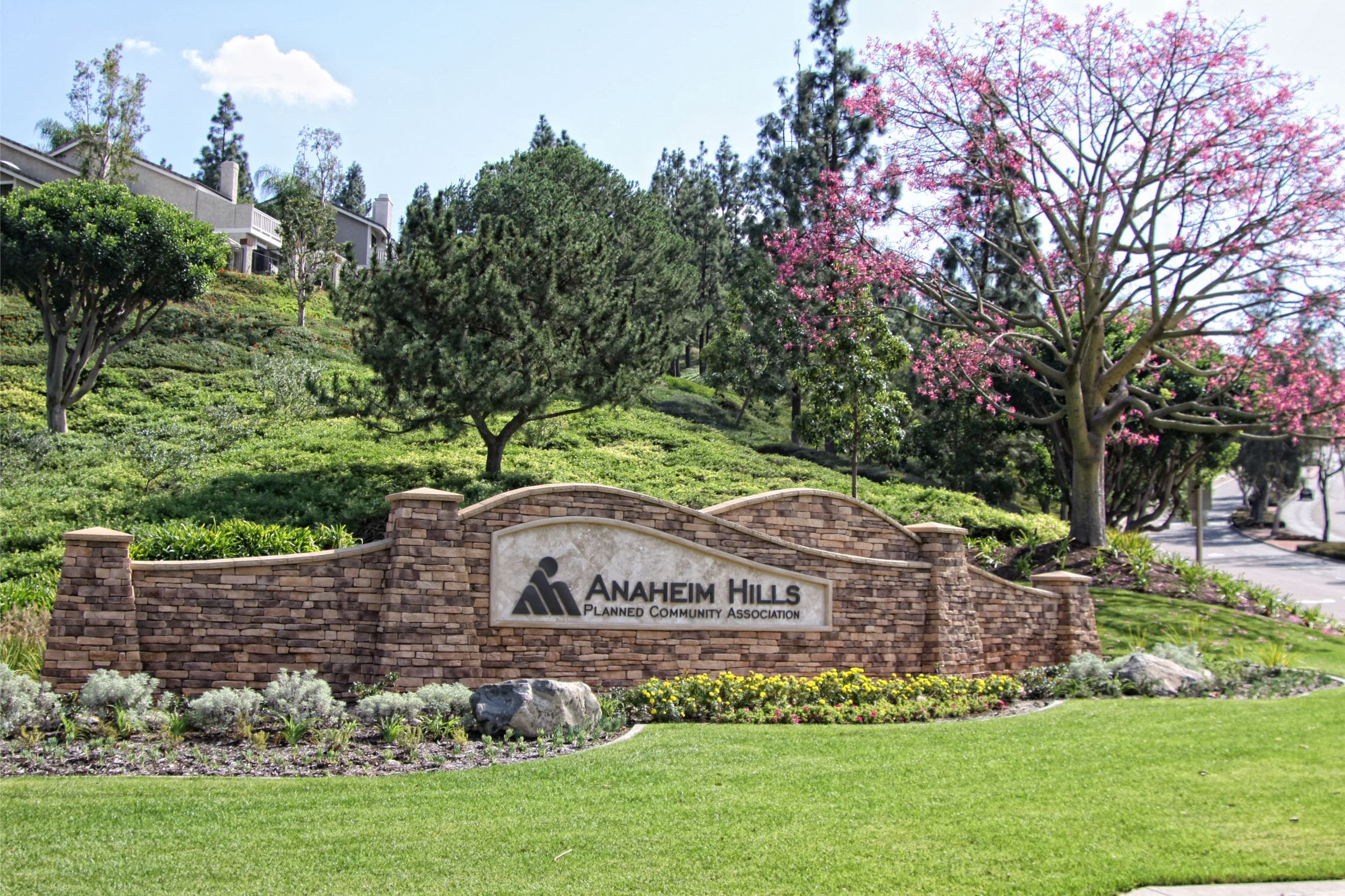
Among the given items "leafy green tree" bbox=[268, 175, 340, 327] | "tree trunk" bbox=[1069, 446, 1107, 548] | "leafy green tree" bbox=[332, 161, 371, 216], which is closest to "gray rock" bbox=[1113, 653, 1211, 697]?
"tree trunk" bbox=[1069, 446, 1107, 548]

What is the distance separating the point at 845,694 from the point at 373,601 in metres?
4.75

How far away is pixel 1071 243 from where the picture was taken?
18984 millimetres

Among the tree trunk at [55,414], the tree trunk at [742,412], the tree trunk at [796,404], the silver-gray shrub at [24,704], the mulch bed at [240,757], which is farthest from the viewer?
the tree trunk at [742,412]

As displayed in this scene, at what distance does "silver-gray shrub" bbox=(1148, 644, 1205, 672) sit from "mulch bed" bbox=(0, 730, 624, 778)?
27.8 ft

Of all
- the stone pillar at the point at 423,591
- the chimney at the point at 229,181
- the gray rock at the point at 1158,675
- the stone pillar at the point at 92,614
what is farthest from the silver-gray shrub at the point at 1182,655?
the chimney at the point at 229,181

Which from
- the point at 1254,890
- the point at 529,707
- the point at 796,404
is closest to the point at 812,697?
the point at 529,707

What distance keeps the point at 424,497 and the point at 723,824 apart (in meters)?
4.76

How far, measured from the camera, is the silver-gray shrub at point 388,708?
341 inches

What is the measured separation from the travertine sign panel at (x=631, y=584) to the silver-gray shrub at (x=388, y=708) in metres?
1.52

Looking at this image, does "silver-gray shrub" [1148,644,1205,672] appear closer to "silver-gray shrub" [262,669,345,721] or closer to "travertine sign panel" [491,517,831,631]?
"travertine sign panel" [491,517,831,631]

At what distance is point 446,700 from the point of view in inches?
355

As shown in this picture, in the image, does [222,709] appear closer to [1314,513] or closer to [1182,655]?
[1182,655]

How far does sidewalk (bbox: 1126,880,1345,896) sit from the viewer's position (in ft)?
18.8

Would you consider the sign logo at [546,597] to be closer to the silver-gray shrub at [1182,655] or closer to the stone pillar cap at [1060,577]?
the stone pillar cap at [1060,577]
